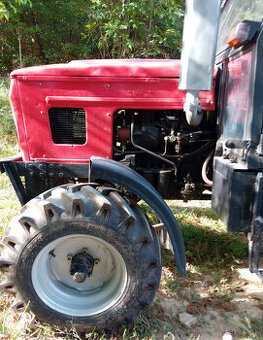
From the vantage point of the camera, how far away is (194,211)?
13.6 ft

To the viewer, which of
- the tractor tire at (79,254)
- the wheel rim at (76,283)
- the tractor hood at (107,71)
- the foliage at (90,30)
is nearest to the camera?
the tractor tire at (79,254)

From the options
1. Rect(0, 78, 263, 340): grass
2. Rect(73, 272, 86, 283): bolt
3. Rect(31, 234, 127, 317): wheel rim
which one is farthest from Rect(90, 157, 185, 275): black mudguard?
Rect(73, 272, 86, 283): bolt

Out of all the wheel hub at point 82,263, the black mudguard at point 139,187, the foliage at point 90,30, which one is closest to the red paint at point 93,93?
the black mudguard at point 139,187

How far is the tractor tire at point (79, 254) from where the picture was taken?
188cm

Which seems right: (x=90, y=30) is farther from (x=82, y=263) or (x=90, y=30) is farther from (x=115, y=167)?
(x=82, y=263)

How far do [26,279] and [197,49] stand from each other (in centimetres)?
170

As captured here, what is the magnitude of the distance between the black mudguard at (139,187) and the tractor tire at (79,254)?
0.11 metres

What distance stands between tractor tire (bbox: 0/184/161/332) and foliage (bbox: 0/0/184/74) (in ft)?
22.4

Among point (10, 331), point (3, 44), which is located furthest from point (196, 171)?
point (3, 44)

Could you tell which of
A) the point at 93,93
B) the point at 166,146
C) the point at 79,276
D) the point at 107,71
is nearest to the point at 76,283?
the point at 79,276

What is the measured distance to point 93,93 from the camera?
90.4 inches

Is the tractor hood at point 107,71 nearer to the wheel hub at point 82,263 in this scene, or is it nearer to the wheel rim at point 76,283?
the wheel rim at point 76,283

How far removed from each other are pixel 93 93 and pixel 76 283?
4.68ft

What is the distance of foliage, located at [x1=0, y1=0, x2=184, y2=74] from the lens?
26.9 feet
